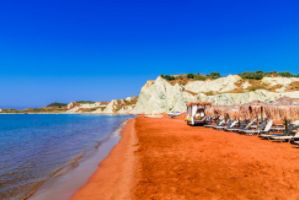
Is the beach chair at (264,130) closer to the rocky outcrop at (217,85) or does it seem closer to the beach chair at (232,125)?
the beach chair at (232,125)

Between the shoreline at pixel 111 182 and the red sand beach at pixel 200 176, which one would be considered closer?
the red sand beach at pixel 200 176

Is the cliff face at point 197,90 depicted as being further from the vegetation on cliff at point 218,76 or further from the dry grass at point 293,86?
the vegetation on cliff at point 218,76

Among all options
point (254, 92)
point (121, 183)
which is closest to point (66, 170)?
point (121, 183)

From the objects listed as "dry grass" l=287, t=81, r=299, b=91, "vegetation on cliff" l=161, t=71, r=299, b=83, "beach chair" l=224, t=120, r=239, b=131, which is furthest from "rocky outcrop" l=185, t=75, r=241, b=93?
"beach chair" l=224, t=120, r=239, b=131

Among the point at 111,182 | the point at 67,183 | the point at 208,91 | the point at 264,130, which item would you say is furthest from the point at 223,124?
the point at 208,91

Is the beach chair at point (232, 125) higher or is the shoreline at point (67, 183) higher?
the beach chair at point (232, 125)

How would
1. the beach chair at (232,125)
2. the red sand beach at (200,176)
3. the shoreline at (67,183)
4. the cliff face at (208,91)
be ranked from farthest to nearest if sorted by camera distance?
the cliff face at (208,91), the beach chair at (232,125), the shoreline at (67,183), the red sand beach at (200,176)

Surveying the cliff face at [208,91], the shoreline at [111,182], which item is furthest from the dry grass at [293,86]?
the shoreline at [111,182]


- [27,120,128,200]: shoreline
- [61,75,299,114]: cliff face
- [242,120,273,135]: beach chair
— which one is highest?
[61,75,299,114]: cliff face

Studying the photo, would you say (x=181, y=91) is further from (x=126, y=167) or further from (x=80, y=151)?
(x=126, y=167)

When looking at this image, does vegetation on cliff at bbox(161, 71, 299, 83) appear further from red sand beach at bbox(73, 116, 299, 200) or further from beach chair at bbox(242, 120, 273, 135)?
red sand beach at bbox(73, 116, 299, 200)

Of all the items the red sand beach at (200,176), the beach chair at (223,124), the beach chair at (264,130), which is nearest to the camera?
the red sand beach at (200,176)

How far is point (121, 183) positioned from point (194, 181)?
2.32 meters

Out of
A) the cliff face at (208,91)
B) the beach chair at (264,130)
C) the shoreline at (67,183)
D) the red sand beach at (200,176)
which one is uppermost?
the cliff face at (208,91)
